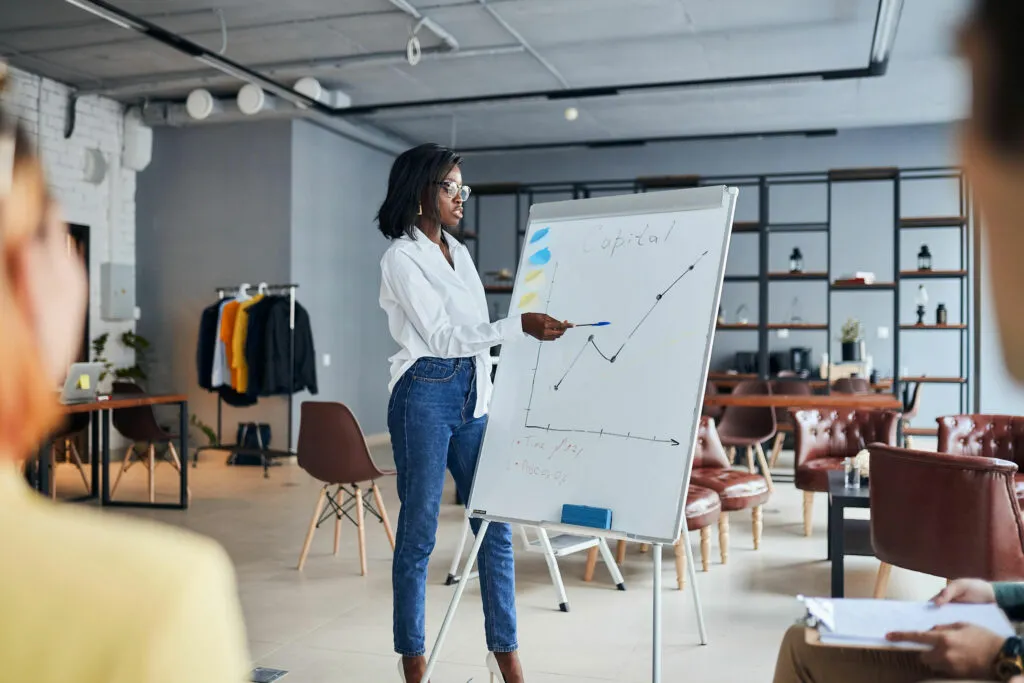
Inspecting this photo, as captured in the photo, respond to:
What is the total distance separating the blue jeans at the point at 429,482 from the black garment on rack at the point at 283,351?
5849 mm

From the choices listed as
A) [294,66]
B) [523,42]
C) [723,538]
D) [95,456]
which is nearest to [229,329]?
[95,456]

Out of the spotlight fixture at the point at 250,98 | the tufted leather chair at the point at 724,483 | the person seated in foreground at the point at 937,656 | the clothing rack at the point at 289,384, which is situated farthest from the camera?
the spotlight fixture at the point at 250,98

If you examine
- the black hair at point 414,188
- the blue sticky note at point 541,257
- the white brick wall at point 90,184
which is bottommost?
the blue sticky note at point 541,257

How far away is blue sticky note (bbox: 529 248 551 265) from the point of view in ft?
9.50

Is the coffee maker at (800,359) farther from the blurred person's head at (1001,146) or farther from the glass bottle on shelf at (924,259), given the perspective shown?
the blurred person's head at (1001,146)

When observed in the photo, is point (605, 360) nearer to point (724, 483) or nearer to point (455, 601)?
point (455, 601)

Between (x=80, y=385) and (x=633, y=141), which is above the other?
(x=633, y=141)

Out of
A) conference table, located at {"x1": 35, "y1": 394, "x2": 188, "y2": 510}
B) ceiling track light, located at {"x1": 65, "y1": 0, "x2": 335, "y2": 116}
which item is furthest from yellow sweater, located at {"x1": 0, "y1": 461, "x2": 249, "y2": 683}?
ceiling track light, located at {"x1": 65, "y1": 0, "x2": 335, "y2": 116}

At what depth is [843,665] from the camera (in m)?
1.70

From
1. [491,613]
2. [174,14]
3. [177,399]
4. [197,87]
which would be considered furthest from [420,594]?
[197,87]

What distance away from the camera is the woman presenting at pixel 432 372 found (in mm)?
2607

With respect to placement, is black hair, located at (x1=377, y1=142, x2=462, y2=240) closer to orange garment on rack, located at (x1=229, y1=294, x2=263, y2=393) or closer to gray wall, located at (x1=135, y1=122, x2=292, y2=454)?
orange garment on rack, located at (x1=229, y1=294, x2=263, y2=393)

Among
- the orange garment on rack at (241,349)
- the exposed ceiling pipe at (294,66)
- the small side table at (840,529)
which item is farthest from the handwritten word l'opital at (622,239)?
the orange garment on rack at (241,349)

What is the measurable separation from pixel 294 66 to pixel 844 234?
6606 mm
